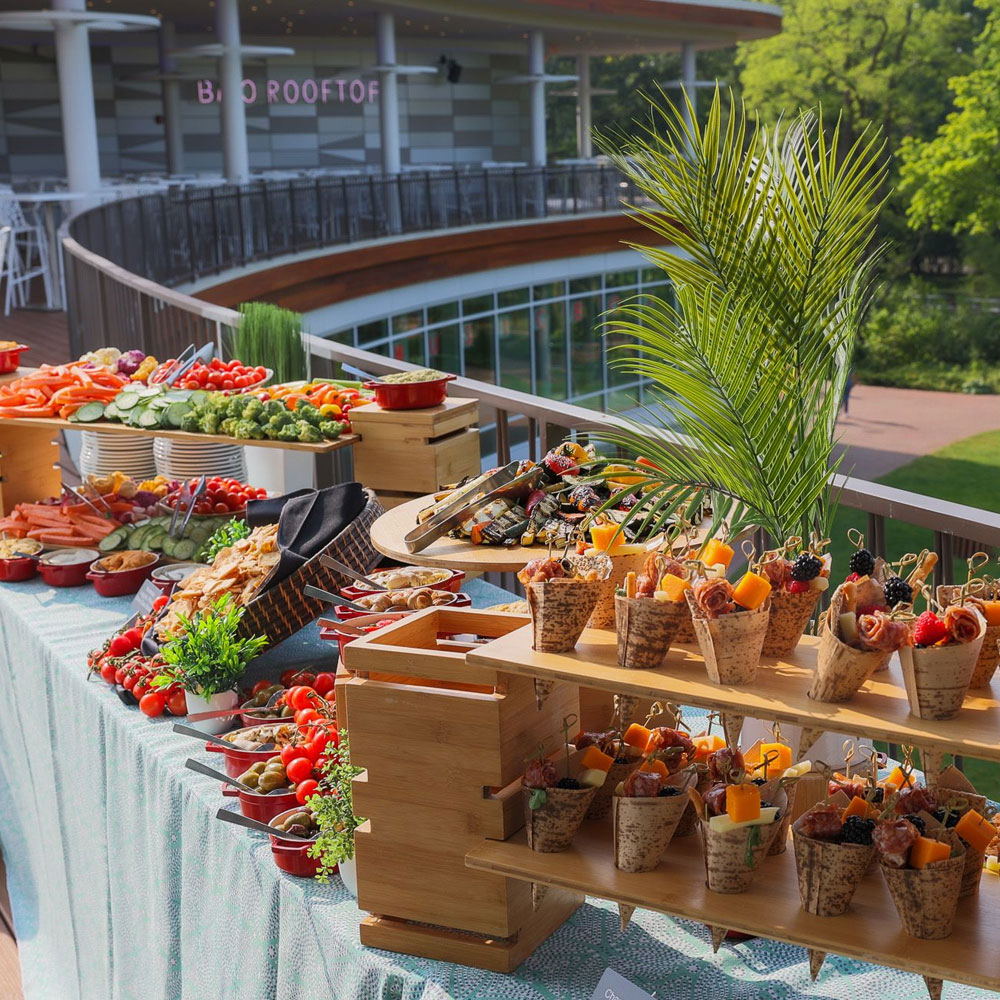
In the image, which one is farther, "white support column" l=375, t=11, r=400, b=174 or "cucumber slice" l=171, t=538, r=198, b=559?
"white support column" l=375, t=11, r=400, b=174

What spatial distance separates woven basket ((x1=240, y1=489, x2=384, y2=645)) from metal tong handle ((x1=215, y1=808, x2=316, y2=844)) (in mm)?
722

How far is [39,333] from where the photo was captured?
12680 mm

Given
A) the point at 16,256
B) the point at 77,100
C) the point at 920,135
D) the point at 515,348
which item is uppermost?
the point at 920,135

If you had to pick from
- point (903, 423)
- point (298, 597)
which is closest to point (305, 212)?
point (298, 597)

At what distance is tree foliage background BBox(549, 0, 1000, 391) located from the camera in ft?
98.9

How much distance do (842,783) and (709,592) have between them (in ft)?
1.64

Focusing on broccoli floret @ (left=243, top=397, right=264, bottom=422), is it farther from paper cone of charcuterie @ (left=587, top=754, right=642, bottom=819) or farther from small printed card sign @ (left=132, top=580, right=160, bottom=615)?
paper cone of charcuterie @ (left=587, top=754, right=642, bottom=819)

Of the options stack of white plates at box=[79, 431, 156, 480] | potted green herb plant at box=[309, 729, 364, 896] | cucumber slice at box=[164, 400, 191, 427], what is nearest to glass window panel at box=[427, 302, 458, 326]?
stack of white plates at box=[79, 431, 156, 480]

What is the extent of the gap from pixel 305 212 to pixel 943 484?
10.4 m

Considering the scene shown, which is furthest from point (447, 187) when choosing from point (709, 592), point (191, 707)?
point (709, 592)

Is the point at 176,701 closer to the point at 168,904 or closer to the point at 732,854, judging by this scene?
the point at 168,904

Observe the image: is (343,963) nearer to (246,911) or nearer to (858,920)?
(246,911)

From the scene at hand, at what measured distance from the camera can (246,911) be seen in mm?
2715

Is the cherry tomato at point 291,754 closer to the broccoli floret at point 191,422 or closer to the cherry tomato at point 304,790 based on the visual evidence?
the cherry tomato at point 304,790
